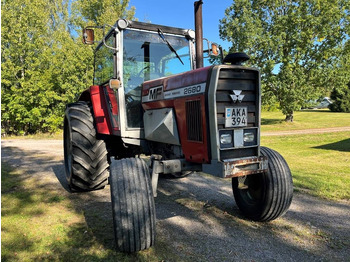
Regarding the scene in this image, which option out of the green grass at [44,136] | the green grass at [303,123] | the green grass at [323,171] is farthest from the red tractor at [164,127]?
the green grass at [303,123]

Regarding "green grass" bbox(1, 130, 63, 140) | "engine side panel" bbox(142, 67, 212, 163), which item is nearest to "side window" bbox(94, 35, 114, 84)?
Result: "engine side panel" bbox(142, 67, 212, 163)

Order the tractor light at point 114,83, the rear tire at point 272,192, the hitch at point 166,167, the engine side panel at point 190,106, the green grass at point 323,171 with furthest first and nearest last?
the green grass at point 323,171, the tractor light at point 114,83, the rear tire at point 272,192, the hitch at point 166,167, the engine side panel at point 190,106

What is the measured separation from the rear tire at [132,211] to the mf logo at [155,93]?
113 cm

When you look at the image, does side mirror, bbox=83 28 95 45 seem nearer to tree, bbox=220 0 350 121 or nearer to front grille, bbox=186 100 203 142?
front grille, bbox=186 100 203 142

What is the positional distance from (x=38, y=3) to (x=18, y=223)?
54.3 feet

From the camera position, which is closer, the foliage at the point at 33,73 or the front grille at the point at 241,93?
the front grille at the point at 241,93

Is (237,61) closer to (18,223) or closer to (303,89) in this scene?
(18,223)

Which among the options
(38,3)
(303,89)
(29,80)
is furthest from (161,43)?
(303,89)

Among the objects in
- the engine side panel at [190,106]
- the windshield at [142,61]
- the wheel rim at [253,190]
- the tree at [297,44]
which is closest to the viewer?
the engine side panel at [190,106]

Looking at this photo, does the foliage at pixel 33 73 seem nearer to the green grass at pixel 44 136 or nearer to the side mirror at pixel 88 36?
the green grass at pixel 44 136

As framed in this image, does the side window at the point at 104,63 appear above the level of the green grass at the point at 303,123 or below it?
above

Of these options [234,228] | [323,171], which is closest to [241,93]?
[234,228]

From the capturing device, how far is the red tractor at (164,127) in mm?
2760

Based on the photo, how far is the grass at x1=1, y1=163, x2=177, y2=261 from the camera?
2.68 meters
